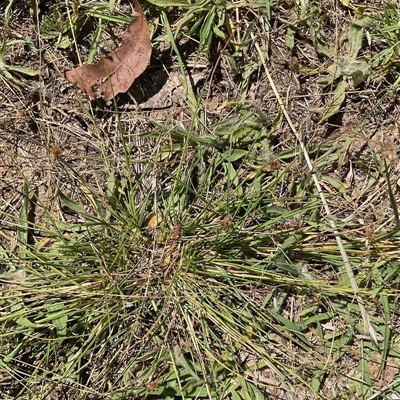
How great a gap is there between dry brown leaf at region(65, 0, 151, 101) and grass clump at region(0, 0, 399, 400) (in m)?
0.06

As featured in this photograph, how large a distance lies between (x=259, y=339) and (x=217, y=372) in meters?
0.19

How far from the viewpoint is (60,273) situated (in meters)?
2.07

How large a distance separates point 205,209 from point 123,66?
0.63m

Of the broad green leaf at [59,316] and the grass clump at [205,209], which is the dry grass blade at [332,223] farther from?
the broad green leaf at [59,316]

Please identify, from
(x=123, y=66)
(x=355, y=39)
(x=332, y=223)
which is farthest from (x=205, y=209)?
(x=355, y=39)

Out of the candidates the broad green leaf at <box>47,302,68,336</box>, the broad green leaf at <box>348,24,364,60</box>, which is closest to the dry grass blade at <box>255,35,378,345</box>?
the broad green leaf at <box>348,24,364,60</box>

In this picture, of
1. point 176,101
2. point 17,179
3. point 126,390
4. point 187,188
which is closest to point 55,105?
point 17,179

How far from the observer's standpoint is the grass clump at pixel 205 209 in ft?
6.84

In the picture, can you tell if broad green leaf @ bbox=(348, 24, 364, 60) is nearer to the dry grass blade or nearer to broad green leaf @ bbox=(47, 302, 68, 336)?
the dry grass blade

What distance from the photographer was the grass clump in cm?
208

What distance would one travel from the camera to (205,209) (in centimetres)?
205

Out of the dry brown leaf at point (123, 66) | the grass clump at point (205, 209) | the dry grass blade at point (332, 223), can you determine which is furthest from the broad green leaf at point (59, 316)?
the dry grass blade at point (332, 223)

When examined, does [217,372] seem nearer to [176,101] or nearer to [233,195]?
[233,195]

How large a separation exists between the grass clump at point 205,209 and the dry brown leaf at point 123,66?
0.06 meters
